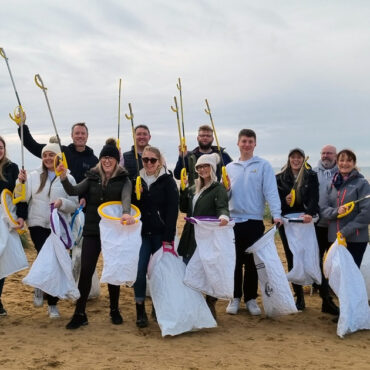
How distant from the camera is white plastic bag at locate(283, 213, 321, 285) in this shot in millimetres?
5406

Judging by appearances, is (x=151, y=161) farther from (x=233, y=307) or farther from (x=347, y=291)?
(x=347, y=291)

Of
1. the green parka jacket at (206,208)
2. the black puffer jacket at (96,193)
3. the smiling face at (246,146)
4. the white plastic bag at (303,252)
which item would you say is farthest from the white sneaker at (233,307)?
the black puffer jacket at (96,193)

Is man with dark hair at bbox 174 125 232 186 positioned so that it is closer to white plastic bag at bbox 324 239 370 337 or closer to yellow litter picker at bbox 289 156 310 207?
yellow litter picker at bbox 289 156 310 207

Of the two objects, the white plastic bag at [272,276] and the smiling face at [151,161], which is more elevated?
the smiling face at [151,161]

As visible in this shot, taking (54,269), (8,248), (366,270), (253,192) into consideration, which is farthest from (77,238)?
(366,270)

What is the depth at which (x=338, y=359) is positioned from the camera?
4.21 m

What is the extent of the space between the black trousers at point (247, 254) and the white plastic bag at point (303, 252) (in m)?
0.39

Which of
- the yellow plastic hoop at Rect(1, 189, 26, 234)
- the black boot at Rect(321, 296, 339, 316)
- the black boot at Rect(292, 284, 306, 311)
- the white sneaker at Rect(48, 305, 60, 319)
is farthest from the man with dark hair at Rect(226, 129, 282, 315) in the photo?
the yellow plastic hoop at Rect(1, 189, 26, 234)

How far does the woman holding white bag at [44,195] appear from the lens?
511 cm

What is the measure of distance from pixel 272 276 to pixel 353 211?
103 centimetres

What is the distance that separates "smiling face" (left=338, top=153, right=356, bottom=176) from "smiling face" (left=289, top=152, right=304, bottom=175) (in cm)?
46

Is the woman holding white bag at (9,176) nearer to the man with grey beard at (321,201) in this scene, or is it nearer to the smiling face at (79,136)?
the smiling face at (79,136)

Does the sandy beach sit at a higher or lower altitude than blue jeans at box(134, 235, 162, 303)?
lower

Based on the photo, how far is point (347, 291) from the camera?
486cm
